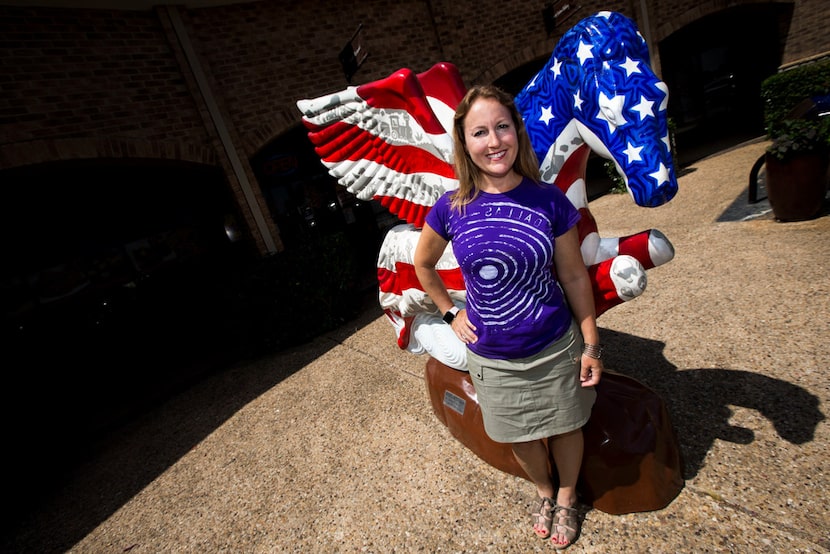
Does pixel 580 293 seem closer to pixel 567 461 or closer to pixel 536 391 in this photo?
pixel 536 391

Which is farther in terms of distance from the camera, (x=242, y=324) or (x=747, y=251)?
(x=242, y=324)

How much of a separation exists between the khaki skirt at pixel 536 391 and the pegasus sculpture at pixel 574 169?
0.31m

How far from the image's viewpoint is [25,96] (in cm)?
407

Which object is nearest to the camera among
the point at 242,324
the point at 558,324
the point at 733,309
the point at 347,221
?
the point at 558,324

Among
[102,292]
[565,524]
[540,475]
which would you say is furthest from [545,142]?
[102,292]

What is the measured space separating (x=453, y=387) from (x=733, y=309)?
2399 millimetres

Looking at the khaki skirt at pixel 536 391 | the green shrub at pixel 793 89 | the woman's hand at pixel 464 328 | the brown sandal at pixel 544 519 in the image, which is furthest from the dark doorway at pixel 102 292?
the green shrub at pixel 793 89

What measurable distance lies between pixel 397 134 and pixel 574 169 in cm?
86

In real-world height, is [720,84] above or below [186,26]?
below

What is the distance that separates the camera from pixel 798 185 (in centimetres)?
388

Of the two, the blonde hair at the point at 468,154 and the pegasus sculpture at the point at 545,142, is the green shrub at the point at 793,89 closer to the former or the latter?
the pegasus sculpture at the point at 545,142

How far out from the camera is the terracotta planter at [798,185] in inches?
149

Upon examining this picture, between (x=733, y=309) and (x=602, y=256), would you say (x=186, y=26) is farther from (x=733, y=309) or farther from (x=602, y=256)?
(x=733, y=309)

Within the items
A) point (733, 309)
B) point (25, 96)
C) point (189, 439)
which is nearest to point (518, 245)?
point (733, 309)
